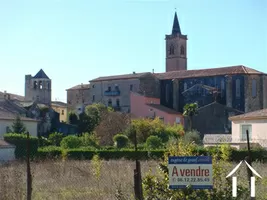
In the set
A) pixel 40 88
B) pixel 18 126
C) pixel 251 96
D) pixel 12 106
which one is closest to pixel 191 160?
pixel 18 126

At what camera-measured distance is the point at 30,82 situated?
9106cm

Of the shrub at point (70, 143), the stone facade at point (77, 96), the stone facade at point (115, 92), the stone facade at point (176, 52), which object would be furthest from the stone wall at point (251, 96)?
the stone facade at point (176, 52)

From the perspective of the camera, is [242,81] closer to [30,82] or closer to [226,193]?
[30,82]

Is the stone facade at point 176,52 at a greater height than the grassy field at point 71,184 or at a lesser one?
greater

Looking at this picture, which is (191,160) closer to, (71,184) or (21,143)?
(71,184)

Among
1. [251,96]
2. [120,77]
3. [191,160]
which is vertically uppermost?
[120,77]

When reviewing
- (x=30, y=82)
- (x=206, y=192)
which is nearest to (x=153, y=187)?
(x=206, y=192)

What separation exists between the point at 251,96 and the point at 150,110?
44.8 ft

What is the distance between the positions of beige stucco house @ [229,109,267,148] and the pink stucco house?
28.8 m

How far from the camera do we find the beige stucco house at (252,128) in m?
35.7

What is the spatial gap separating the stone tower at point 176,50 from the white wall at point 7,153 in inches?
2779

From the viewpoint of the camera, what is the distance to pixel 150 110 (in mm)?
67500

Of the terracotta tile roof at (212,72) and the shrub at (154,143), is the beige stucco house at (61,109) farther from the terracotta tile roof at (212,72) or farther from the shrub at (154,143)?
the shrub at (154,143)

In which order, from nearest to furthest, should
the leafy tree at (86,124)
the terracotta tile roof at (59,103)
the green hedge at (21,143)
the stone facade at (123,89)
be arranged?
the green hedge at (21,143), the leafy tree at (86,124), the stone facade at (123,89), the terracotta tile roof at (59,103)
